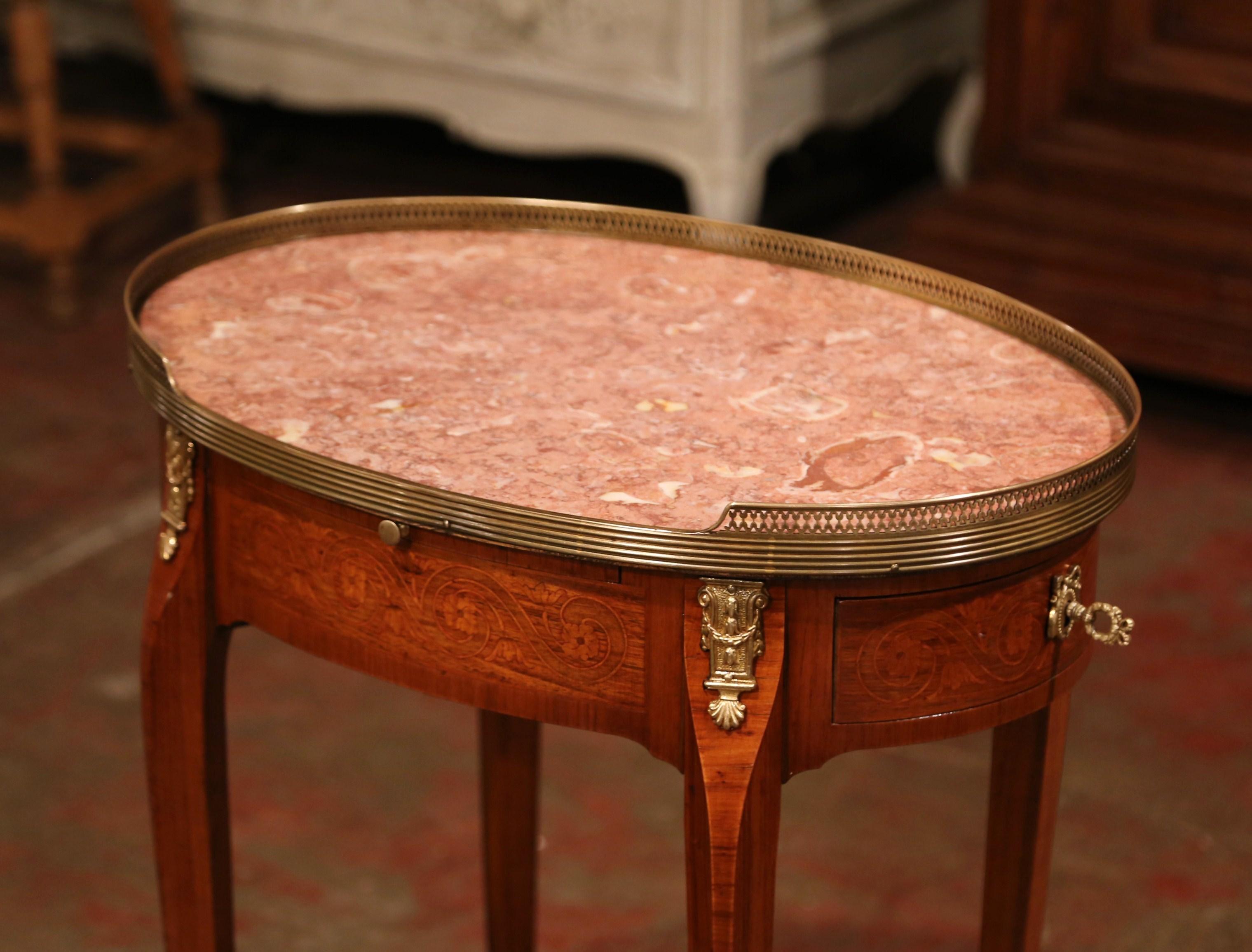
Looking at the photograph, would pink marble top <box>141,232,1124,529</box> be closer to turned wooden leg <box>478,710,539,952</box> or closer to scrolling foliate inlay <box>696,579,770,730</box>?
scrolling foliate inlay <box>696,579,770,730</box>

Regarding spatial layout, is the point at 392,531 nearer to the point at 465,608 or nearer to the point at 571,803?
the point at 465,608

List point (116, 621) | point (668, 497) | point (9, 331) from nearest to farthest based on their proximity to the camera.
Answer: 1. point (668, 497)
2. point (116, 621)
3. point (9, 331)

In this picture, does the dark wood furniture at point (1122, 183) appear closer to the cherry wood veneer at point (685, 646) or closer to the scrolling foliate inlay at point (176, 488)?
the cherry wood veneer at point (685, 646)

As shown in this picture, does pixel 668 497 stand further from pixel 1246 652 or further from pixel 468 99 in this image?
pixel 468 99

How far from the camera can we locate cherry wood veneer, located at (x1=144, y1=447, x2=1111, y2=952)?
59.6 inches

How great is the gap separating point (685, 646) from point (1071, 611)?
35 centimetres

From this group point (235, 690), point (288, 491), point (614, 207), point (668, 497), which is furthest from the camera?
point (235, 690)

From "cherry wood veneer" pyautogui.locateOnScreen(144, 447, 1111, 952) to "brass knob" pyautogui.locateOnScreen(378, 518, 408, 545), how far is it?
0.6 inches

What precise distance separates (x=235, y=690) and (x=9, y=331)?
1.75 m

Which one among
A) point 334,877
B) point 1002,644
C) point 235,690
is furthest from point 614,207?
point 235,690

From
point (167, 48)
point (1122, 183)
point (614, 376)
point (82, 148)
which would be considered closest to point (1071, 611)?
point (614, 376)

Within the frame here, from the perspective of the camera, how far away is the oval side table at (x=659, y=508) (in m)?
1.51

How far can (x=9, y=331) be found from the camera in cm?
439

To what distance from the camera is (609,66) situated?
4379 millimetres
